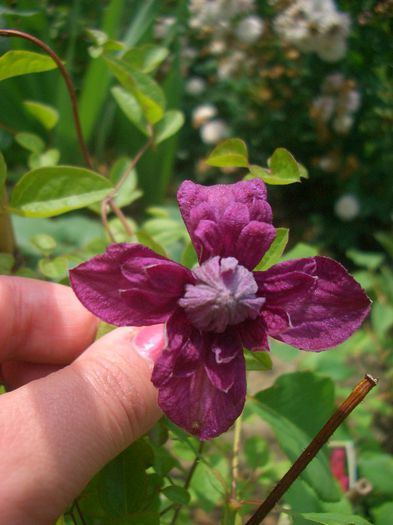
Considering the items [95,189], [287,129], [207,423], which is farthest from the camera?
[287,129]

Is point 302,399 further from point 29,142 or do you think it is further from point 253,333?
point 29,142

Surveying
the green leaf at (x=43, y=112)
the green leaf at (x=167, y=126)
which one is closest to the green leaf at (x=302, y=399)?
the green leaf at (x=167, y=126)

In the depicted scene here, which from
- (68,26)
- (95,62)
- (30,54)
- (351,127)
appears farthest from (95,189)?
(351,127)

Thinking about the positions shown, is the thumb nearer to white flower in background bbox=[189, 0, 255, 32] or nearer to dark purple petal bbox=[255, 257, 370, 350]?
dark purple petal bbox=[255, 257, 370, 350]

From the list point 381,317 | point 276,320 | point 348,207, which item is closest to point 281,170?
point 276,320

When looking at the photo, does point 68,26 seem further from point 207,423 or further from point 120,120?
point 207,423
